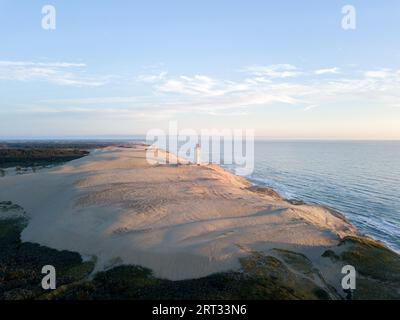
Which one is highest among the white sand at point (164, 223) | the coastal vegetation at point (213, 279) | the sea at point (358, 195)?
the white sand at point (164, 223)

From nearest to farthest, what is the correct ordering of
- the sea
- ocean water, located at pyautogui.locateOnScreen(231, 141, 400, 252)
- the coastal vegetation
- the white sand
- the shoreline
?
the coastal vegetation
the shoreline
the white sand
the sea
ocean water, located at pyautogui.locateOnScreen(231, 141, 400, 252)

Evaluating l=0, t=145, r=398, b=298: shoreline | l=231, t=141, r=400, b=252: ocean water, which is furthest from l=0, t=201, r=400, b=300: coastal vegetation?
l=231, t=141, r=400, b=252: ocean water

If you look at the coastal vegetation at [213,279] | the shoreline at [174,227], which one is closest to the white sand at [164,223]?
the shoreline at [174,227]

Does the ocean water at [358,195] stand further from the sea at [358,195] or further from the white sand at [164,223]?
the white sand at [164,223]

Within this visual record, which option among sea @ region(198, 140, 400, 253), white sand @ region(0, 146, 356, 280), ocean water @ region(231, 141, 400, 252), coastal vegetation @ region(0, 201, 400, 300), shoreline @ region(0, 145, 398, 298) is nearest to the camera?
coastal vegetation @ region(0, 201, 400, 300)

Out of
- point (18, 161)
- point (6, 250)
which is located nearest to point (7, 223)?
point (6, 250)

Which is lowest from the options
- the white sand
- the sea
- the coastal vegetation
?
the sea

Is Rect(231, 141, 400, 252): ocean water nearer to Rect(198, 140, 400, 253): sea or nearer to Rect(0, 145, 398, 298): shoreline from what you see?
Rect(198, 140, 400, 253): sea

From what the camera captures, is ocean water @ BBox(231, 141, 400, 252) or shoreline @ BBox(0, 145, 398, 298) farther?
ocean water @ BBox(231, 141, 400, 252)
